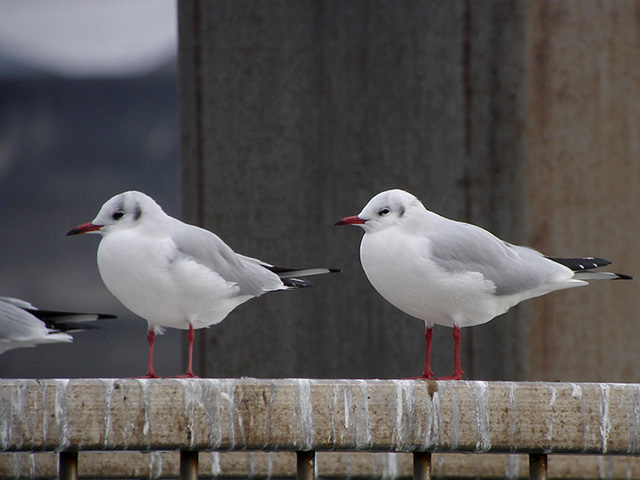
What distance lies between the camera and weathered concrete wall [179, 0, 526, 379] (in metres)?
4.83

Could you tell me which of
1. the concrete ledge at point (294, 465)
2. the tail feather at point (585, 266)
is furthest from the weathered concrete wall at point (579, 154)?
the tail feather at point (585, 266)

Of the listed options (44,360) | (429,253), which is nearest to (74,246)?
(44,360)

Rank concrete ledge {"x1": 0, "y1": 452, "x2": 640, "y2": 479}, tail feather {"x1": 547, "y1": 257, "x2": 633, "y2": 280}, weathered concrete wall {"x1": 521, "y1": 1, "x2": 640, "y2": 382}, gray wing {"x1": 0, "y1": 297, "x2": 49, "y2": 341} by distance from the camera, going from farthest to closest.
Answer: weathered concrete wall {"x1": 521, "y1": 1, "x2": 640, "y2": 382}
gray wing {"x1": 0, "y1": 297, "x2": 49, "y2": 341}
concrete ledge {"x1": 0, "y1": 452, "x2": 640, "y2": 479}
tail feather {"x1": 547, "y1": 257, "x2": 633, "y2": 280}

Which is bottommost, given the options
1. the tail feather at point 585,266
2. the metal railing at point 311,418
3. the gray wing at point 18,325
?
the metal railing at point 311,418

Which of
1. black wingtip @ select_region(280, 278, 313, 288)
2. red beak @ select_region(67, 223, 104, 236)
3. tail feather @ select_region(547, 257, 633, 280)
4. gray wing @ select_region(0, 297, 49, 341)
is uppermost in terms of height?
red beak @ select_region(67, 223, 104, 236)

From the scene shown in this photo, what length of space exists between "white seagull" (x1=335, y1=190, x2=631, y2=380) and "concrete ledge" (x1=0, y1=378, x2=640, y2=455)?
0.49 metres

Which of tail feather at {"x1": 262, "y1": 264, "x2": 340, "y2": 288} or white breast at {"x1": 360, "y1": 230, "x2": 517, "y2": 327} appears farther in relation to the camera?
tail feather at {"x1": 262, "y1": 264, "x2": 340, "y2": 288}

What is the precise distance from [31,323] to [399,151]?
78.4 inches

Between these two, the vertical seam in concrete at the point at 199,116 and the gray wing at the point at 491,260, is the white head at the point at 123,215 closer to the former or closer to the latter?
the gray wing at the point at 491,260

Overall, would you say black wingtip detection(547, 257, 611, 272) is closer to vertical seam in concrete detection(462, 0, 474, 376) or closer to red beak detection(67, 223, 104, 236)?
vertical seam in concrete detection(462, 0, 474, 376)

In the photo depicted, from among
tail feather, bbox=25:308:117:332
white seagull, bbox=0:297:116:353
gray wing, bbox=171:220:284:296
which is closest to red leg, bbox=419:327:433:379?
gray wing, bbox=171:220:284:296

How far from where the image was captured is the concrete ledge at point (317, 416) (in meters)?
2.43

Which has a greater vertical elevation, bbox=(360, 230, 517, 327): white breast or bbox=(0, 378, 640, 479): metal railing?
bbox=(360, 230, 517, 327): white breast

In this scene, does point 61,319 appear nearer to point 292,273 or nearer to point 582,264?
point 292,273
